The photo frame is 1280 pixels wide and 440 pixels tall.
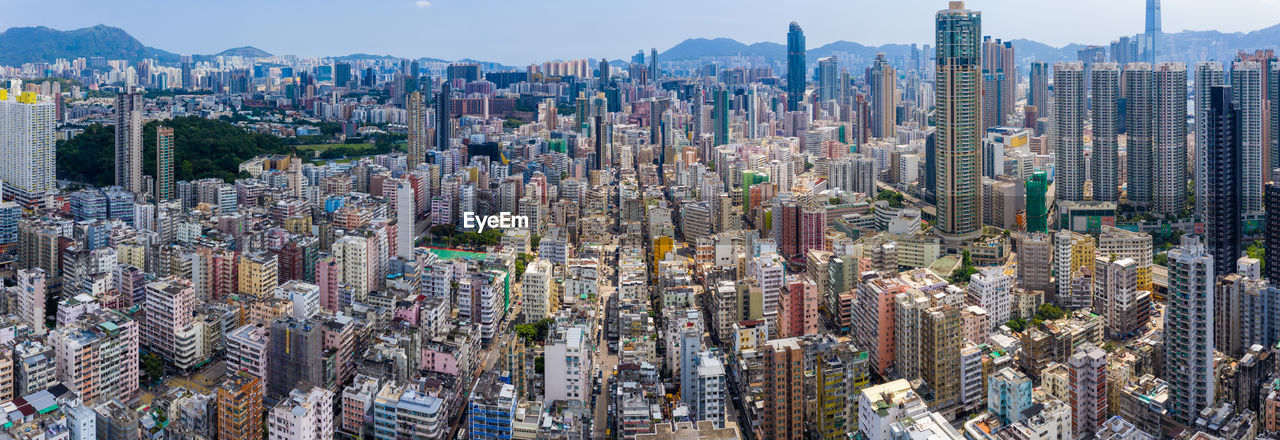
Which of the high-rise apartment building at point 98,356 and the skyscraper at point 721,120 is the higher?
the skyscraper at point 721,120

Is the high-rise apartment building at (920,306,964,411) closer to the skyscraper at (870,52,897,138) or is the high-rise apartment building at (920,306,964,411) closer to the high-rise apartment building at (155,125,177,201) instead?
the high-rise apartment building at (155,125,177,201)

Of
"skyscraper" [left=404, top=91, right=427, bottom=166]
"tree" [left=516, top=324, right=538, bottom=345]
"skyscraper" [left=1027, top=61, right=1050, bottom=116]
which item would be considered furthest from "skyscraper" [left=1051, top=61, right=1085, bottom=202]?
"skyscraper" [left=404, top=91, right=427, bottom=166]

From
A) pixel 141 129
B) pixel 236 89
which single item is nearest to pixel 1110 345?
pixel 141 129

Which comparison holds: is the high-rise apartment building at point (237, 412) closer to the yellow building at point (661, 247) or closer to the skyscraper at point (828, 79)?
the yellow building at point (661, 247)

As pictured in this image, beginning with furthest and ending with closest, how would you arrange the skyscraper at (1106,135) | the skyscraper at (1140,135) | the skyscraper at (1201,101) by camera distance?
the skyscraper at (1106,135) → the skyscraper at (1140,135) → the skyscraper at (1201,101)

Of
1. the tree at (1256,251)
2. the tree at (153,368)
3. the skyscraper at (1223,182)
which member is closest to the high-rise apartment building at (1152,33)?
the skyscraper at (1223,182)

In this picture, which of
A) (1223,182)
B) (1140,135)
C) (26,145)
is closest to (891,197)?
(1140,135)

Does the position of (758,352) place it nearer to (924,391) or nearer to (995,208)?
(924,391)
